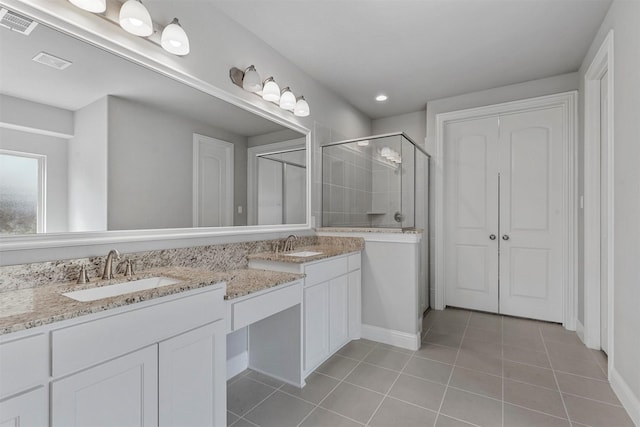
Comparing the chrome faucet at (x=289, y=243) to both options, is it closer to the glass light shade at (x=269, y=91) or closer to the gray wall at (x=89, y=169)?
the glass light shade at (x=269, y=91)

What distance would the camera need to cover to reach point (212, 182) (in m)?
1.95

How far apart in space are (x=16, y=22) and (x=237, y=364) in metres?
2.12

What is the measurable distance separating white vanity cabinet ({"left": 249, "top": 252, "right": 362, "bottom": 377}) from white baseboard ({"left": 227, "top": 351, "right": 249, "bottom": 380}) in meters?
0.47

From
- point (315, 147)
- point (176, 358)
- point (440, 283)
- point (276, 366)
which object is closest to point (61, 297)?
point (176, 358)

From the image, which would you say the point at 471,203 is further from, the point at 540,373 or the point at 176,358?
the point at 176,358

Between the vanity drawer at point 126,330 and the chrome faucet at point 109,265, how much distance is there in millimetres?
407

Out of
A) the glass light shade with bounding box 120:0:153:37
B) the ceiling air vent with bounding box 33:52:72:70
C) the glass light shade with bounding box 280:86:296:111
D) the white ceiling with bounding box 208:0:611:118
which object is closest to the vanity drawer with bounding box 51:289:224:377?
the ceiling air vent with bounding box 33:52:72:70

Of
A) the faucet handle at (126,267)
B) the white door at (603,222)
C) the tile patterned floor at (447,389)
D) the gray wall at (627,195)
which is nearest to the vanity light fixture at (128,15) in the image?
the faucet handle at (126,267)

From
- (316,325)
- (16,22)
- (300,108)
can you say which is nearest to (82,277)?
(16,22)

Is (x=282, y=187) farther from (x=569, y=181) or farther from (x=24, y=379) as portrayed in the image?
(x=569, y=181)

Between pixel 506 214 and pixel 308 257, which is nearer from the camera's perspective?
pixel 308 257

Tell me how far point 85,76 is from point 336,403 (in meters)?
2.13

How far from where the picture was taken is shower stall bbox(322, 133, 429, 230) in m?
3.17

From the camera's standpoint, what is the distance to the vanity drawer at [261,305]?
1.48 m
